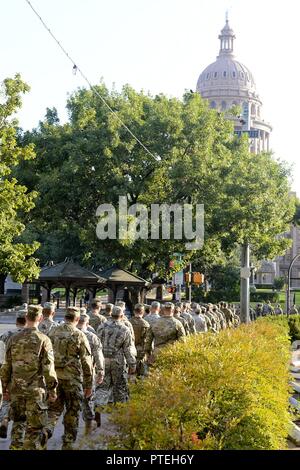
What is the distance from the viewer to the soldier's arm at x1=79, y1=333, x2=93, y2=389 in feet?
35.8

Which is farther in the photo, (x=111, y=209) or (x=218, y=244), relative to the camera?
Answer: (x=218, y=244)

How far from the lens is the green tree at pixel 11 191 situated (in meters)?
26.2

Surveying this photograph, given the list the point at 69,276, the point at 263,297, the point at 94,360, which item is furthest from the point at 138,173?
the point at 263,297

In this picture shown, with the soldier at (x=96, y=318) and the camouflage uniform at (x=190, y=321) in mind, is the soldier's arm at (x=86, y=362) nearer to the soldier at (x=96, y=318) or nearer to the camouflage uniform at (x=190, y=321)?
the soldier at (x=96, y=318)

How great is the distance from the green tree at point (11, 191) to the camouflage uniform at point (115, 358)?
42.2 feet

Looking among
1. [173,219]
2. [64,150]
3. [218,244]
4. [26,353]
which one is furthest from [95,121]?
[26,353]

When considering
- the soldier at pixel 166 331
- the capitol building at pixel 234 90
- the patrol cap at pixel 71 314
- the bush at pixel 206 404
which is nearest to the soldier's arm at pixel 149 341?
the soldier at pixel 166 331

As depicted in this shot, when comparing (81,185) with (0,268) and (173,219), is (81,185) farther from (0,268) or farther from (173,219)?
(0,268)

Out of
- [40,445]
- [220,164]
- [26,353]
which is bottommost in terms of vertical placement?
[40,445]

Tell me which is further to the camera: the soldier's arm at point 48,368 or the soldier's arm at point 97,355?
the soldier's arm at point 97,355

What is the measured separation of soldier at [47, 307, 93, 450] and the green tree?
14948 millimetres

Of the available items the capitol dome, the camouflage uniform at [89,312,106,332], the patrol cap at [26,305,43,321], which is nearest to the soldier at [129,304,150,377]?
the camouflage uniform at [89,312,106,332]

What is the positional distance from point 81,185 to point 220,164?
6.60 metres

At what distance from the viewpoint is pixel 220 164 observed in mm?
37844
